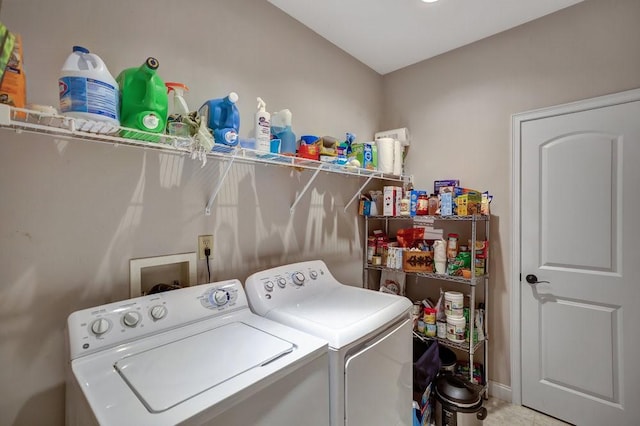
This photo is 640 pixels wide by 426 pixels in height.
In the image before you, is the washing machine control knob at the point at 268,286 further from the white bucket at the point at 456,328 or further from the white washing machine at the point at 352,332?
the white bucket at the point at 456,328

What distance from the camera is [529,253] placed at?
2.08 metres

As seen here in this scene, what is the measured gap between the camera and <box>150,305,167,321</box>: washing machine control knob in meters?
1.15

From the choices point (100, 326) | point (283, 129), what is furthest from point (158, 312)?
point (283, 129)

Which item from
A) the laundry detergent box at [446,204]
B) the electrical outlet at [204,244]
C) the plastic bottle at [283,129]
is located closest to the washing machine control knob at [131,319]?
the electrical outlet at [204,244]

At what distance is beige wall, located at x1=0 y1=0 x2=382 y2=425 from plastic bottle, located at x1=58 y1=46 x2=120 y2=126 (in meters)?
0.29

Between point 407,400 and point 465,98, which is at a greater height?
point 465,98

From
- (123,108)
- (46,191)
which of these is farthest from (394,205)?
(46,191)

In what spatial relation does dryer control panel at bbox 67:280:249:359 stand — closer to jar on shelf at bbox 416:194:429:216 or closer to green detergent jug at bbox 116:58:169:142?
green detergent jug at bbox 116:58:169:142

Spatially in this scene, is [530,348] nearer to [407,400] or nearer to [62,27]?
[407,400]

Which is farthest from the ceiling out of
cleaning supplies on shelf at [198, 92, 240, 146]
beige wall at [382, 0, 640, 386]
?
cleaning supplies on shelf at [198, 92, 240, 146]

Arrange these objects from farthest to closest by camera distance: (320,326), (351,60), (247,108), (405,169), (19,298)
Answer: (405,169), (351,60), (247,108), (320,326), (19,298)

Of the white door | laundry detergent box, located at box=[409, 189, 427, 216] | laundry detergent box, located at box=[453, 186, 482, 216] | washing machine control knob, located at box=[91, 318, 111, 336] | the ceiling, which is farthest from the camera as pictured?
laundry detergent box, located at box=[409, 189, 427, 216]

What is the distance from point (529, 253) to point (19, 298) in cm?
276

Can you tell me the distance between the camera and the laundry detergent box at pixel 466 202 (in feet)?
6.57
